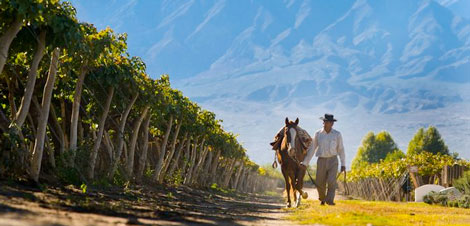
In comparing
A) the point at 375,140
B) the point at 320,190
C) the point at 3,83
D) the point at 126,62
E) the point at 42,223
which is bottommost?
the point at 42,223

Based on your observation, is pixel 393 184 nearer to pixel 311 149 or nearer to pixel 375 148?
pixel 311 149

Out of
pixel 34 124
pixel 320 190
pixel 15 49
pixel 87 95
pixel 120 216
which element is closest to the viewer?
pixel 120 216

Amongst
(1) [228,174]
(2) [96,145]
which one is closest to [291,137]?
(2) [96,145]

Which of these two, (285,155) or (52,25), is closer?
(52,25)

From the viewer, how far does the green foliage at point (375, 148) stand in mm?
140000

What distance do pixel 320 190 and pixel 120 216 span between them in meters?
9.21

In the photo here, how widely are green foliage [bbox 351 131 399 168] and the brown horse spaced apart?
124 metres

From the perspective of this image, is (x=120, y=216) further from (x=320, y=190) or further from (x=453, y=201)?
(x=453, y=201)

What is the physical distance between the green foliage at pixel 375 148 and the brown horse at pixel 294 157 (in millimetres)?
124165

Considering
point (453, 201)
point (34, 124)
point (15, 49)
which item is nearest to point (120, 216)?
point (15, 49)

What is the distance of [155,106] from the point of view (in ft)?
77.2

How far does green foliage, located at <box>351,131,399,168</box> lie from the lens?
140m

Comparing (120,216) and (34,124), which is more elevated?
(34,124)

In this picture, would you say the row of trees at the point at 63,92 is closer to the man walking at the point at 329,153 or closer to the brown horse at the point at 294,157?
the brown horse at the point at 294,157
